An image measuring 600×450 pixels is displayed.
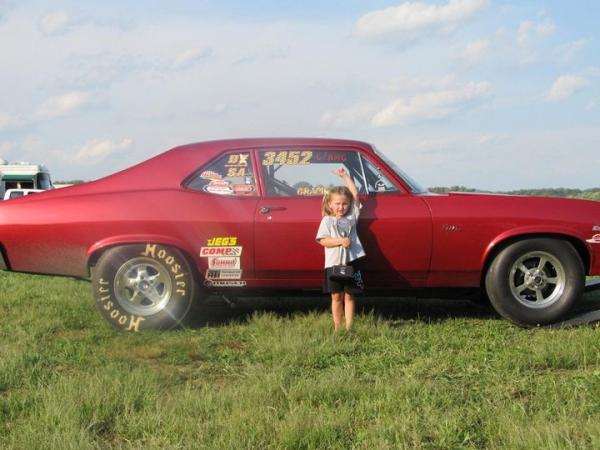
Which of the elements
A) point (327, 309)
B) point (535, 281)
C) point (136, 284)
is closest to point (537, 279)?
point (535, 281)

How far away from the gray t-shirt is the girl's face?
1.5 inches

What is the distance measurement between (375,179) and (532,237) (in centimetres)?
134

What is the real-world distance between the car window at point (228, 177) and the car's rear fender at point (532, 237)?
6.45 feet

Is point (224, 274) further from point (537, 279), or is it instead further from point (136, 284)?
point (537, 279)

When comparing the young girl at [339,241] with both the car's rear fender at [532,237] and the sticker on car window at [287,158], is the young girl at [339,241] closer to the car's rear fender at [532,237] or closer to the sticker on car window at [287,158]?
the sticker on car window at [287,158]

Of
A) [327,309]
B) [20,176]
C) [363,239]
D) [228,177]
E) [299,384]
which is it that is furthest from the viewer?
[20,176]

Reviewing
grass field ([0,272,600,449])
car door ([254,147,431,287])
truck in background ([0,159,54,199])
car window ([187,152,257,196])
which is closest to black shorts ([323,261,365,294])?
car door ([254,147,431,287])

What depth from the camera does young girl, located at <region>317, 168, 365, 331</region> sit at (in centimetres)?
478

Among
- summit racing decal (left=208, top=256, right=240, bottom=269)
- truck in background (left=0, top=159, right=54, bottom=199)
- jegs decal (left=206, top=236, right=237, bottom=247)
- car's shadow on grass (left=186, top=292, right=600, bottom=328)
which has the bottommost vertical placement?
car's shadow on grass (left=186, top=292, right=600, bottom=328)

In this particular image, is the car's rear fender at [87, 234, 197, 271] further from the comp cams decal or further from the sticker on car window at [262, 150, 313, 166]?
the sticker on car window at [262, 150, 313, 166]

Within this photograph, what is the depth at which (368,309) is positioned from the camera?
6043 mm

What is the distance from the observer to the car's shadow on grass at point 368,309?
552 centimetres

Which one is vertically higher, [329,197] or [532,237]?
[329,197]

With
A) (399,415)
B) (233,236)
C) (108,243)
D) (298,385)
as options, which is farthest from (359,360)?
(108,243)
